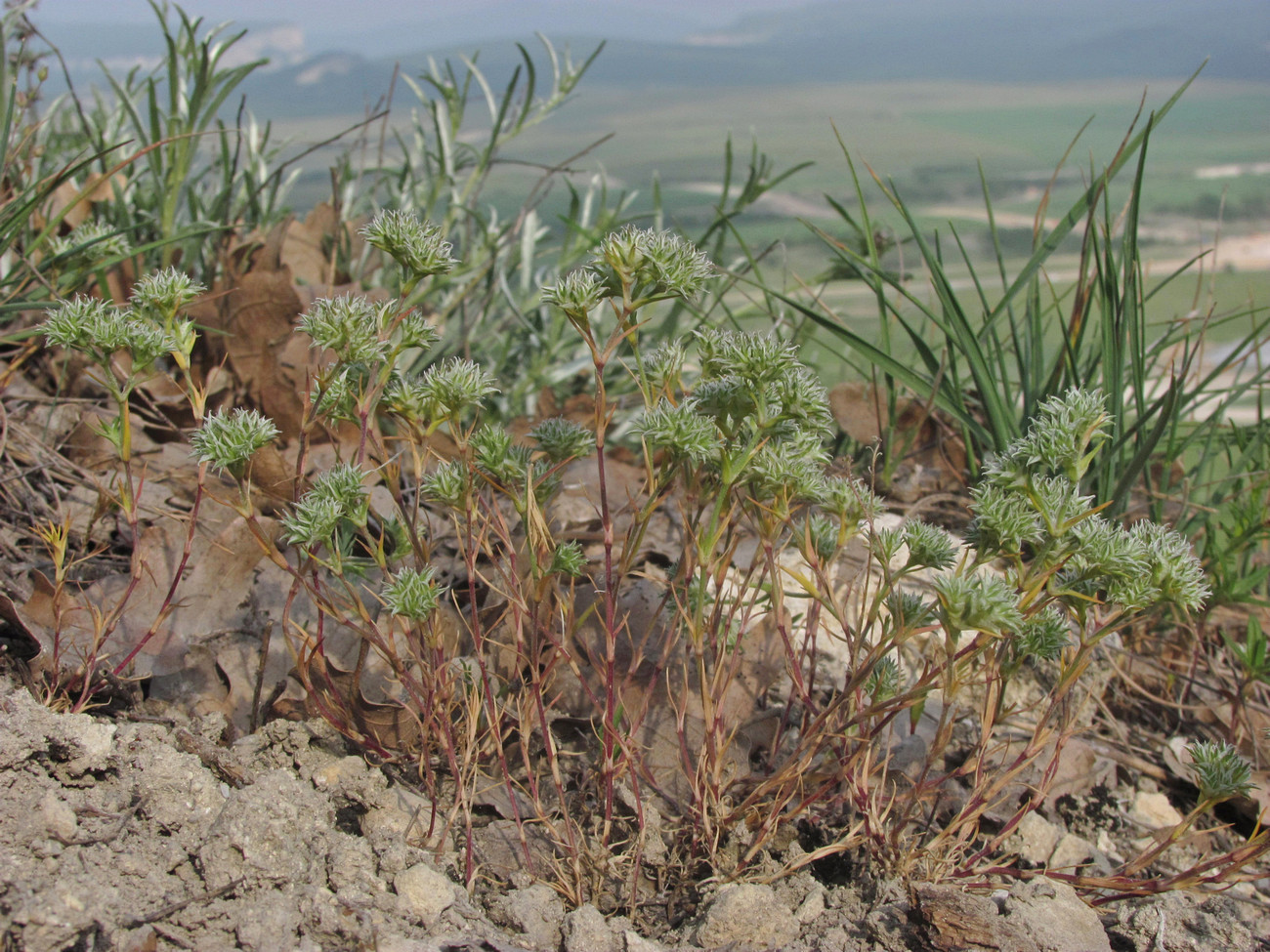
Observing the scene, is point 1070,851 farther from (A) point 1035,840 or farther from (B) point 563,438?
(B) point 563,438

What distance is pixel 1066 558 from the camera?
1.11 meters

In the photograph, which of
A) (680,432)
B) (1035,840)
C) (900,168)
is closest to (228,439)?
(680,432)

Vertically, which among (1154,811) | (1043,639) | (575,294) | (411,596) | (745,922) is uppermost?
(575,294)

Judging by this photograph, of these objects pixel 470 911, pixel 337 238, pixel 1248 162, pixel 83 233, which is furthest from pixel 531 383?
pixel 1248 162

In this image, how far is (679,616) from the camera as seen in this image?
4.22 feet

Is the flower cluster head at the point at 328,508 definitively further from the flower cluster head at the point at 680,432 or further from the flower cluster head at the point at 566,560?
the flower cluster head at the point at 680,432

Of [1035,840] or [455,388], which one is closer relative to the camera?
[455,388]

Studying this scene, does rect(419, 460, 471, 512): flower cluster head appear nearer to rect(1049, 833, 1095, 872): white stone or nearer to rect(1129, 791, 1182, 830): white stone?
rect(1049, 833, 1095, 872): white stone

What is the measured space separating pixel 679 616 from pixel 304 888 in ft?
1.89

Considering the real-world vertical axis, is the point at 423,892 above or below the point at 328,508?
below

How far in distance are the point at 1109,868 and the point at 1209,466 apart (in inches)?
48.1

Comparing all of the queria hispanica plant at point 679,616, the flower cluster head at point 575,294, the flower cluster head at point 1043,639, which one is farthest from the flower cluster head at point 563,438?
the flower cluster head at point 1043,639

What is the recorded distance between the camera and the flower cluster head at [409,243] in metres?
1.12

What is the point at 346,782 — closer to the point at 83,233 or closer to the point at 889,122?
the point at 83,233
